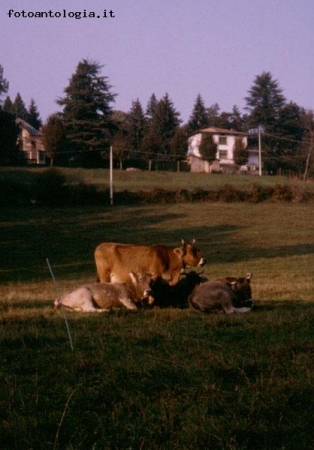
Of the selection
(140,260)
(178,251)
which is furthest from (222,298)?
(178,251)

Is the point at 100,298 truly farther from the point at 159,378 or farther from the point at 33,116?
the point at 33,116

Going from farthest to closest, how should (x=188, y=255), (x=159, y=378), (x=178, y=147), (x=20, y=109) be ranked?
(x=20, y=109) < (x=178, y=147) < (x=188, y=255) < (x=159, y=378)

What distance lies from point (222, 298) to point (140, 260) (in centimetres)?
610

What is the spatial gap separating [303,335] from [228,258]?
1117 inches

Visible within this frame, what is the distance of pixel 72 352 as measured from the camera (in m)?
8.06

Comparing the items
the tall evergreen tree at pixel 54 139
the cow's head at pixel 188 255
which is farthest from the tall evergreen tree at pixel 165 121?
the cow's head at pixel 188 255

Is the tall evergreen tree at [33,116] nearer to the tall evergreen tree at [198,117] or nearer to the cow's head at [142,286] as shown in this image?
the tall evergreen tree at [198,117]

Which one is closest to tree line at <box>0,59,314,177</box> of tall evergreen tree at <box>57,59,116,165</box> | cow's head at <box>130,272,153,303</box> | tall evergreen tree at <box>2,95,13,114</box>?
tall evergreen tree at <box>57,59,116,165</box>

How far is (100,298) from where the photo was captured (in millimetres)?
13195

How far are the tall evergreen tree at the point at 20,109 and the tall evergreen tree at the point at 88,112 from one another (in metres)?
62.3

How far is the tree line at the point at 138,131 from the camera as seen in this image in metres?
85.7

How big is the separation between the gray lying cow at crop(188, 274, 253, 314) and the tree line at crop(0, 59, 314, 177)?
67698 mm

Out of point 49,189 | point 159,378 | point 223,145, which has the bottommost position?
point 159,378

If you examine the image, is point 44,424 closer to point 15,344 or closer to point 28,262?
point 15,344
